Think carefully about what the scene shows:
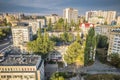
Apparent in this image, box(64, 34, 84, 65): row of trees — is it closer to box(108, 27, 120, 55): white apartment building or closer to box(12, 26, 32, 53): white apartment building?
box(108, 27, 120, 55): white apartment building

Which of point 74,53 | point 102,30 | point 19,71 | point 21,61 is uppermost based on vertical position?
point 102,30

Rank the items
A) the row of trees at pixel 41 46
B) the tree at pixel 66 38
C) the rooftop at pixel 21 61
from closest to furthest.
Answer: the rooftop at pixel 21 61 → the row of trees at pixel 41 46 → the tree at pixel 66 38

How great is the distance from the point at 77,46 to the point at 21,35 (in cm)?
1679

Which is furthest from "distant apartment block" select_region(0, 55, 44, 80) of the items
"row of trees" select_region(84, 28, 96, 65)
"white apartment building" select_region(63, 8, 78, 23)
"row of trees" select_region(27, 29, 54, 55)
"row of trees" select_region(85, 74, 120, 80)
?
"white apartment building" select_region(63, 8, 78, 23)

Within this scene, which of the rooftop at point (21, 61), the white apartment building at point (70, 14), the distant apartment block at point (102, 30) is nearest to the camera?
the rooftop at point (21, 61)

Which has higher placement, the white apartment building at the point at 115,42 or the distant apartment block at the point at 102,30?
the distant apartment block at the point at 102,30

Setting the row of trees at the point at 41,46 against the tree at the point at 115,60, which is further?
the row of trees at the point at 41,46

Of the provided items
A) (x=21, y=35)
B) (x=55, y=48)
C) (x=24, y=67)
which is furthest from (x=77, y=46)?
(x=21, y=35)

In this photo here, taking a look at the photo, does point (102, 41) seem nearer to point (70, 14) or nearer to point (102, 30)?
point (102, 30)

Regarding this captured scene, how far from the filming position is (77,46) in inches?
882

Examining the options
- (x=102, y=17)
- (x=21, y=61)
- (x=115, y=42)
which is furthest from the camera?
(x=102, y=17)

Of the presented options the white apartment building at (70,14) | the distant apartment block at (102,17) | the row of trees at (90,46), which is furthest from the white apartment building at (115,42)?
the white apartment building at (70,14)

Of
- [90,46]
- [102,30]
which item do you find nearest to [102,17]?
[102,30]

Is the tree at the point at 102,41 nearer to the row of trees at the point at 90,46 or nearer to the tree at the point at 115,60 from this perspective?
the row of trees at the point at 90,46
